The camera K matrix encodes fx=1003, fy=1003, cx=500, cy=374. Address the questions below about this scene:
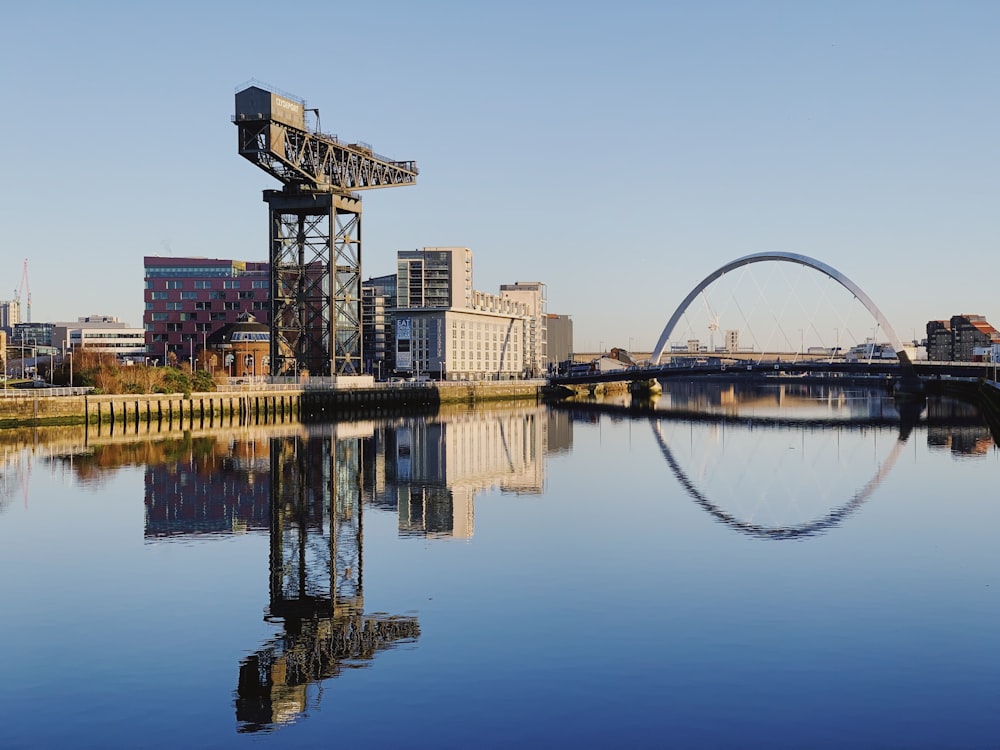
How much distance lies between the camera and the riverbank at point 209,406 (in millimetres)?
70500

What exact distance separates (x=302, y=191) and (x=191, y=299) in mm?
85675

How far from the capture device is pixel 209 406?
83312 millimetres

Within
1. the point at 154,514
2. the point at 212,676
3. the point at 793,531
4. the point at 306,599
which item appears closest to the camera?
the point at 212,676

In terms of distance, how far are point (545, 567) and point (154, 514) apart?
51.6 ft

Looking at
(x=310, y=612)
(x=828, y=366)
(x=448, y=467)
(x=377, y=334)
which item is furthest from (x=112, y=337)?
(x=310, y=612)

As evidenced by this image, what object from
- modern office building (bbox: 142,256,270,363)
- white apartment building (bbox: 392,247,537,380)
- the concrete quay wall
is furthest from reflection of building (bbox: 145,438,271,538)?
modern office building (bbox: 142,256,270,363)

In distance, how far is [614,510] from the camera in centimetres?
3675

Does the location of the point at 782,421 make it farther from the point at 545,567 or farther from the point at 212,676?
the point at 212,676

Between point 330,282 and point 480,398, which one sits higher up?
point 330,282

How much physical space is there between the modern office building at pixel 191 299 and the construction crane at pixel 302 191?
2740 inches

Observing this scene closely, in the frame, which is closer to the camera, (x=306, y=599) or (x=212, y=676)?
(x=212, y=676)

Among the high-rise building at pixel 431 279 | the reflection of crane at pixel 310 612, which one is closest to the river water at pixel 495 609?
the reflection of crane at pixel 310 612

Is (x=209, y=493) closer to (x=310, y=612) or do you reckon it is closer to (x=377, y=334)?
(x=310, y=612)

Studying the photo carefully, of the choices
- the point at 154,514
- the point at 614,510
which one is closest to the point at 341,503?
the point at 154,514
